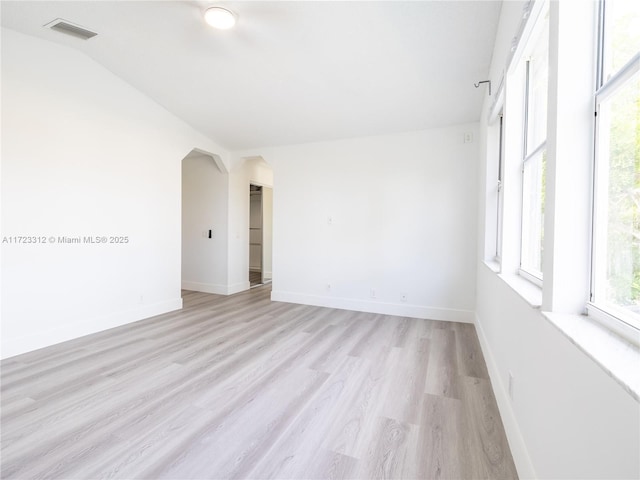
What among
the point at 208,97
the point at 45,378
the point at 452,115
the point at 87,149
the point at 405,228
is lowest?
the point at 45,378

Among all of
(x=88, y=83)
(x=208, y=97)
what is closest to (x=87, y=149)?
(x=88, y=83)

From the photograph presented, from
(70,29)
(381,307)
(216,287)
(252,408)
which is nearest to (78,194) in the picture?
(70,29)

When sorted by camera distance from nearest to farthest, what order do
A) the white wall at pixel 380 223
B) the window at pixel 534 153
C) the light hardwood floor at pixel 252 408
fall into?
1. the light hardwood floor at pixel 252 408
2. the window at pixel 534 153
3. the white wall at pixel 380 223

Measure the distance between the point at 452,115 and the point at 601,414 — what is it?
374cm

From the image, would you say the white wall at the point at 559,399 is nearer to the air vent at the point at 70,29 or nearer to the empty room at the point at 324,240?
the empty room at the point at 324,240

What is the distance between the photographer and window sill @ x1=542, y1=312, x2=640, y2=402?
627 mm

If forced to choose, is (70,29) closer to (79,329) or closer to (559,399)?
(79,329)

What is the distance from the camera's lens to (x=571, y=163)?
106 centimetres

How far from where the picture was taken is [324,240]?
479 centimetres

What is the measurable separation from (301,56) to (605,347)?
321 centimetres

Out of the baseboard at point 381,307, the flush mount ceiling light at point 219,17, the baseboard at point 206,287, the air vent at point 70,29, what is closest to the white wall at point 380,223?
the baseboard at point 381,307

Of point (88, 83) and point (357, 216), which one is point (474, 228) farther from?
point (88, 83)

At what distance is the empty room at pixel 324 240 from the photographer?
1.06m

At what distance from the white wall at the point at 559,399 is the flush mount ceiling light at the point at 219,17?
2.08 metres
